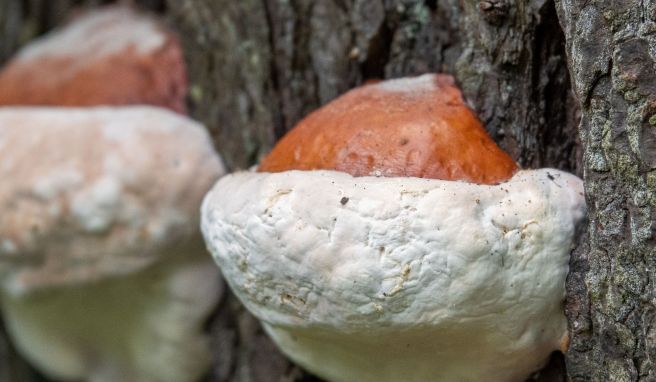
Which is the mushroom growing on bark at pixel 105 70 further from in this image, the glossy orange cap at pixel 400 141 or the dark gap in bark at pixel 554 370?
the dark gap in bark at pixel 554 370

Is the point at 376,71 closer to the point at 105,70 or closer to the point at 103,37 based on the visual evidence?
the point at 105,70

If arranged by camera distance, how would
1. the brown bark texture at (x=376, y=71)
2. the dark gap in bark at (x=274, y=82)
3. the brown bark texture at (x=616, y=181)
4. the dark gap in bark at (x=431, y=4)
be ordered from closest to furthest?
the brown bark texture at (x=616, y=181), the brown bark texture at (x=376, y=71), the dark gap in bark at (x=431, y=4), the dark gap in bark at (x=274, y=82)

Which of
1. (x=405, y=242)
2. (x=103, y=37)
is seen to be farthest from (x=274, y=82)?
(x=405, y=242)

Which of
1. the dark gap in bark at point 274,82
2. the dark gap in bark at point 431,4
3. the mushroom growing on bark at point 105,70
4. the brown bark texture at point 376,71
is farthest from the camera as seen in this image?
the mushroom growing on bark at point 105,70

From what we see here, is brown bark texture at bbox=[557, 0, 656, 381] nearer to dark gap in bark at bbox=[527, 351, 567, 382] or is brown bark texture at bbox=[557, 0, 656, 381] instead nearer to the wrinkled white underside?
dark gap in bark at bbox=[527, 351, 567, 382]

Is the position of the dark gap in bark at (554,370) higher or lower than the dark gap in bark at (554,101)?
lower

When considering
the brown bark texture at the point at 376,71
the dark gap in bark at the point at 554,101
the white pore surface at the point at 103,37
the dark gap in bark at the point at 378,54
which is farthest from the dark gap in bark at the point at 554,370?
the white pore surface at the point at 103,37

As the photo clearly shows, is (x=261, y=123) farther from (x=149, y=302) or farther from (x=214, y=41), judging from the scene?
(x=149, y=302)
